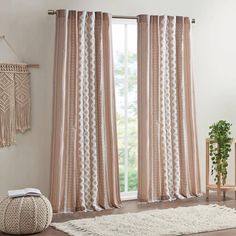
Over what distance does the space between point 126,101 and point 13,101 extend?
54.3 inches

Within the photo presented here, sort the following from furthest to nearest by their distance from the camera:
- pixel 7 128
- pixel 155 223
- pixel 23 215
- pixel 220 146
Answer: pixel 220 146
pixel 7 128
pixel 155 223
pixel 23 215

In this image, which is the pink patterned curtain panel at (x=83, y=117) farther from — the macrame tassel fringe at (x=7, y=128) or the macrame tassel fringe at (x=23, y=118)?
the macrame tassel fringe at (x=7, y=128)

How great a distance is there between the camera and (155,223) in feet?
17.6

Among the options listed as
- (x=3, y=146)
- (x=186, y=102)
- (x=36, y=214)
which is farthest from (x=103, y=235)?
(x=186, y=102)

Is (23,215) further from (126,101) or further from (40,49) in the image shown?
(126,101)

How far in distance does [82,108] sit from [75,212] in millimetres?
1043

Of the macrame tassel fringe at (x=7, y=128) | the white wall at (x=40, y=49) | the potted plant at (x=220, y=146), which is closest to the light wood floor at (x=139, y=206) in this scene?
the potted plant at (x=220, y=146)

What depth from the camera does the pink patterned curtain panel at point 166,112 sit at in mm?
6344

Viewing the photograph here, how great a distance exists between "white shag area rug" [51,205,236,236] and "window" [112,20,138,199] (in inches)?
34.8

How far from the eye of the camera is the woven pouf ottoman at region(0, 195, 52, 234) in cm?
498

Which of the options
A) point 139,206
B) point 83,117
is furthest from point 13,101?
point 139,206

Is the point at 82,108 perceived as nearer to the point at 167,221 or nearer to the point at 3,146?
the point at 3,146

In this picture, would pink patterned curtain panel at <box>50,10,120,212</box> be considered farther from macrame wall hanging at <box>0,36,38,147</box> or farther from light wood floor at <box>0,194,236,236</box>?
macrame wall hanging at <box>0,36,38,147</box>

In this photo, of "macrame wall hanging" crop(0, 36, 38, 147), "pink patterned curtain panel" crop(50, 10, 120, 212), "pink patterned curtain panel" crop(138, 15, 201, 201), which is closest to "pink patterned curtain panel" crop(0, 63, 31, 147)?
"macrame wall hanging" crop(0, 36, 38, 147)
